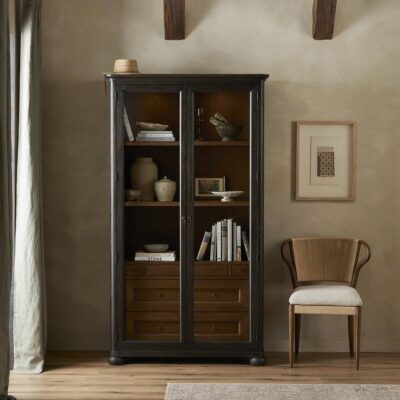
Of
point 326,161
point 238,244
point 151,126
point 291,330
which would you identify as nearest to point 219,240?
point 238,244

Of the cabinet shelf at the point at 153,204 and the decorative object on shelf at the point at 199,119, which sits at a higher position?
the decorative object on shelf at the point at 199,119

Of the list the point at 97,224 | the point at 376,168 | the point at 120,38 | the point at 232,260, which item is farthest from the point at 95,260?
the point at 376,168

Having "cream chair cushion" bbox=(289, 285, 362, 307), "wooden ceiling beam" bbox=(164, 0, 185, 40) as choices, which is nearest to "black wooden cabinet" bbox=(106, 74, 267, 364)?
"cream chair cushion" bbox=(289, 285, 362, 307)

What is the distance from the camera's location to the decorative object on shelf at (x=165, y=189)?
476 centimetres

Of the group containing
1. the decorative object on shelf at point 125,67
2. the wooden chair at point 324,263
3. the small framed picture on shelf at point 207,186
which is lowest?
the wooden chair at point 324,263

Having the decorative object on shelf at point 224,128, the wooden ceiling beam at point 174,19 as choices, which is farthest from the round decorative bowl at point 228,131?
the wooden ceiling beam at point 174,19

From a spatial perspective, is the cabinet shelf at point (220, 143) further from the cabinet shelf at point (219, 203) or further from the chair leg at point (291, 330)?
the chair leg at point (291, 330)

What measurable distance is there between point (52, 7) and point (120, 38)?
0.53 m

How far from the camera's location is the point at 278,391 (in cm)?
420

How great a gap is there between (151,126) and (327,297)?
1.60 meters

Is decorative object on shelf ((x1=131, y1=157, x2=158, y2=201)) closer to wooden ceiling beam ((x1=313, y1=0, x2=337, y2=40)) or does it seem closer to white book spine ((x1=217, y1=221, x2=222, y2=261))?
white book spine ((x1=217, y1=221, x2=222, y2=261))

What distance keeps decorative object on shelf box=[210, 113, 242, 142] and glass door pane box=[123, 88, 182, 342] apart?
0.25m

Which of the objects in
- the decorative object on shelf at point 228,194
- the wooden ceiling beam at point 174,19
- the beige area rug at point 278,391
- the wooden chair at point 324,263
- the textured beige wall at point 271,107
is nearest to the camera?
the beige area rug at point 278,391

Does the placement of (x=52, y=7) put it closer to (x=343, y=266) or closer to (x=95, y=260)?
(x=95, y=260)
